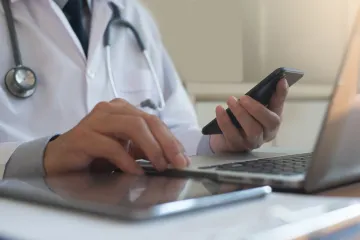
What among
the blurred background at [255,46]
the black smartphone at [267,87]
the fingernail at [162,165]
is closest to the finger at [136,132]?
the fingernail at [162,165]

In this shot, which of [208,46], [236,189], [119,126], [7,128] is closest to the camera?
[236,189]

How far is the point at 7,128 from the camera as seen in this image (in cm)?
96

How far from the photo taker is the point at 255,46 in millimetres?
1856

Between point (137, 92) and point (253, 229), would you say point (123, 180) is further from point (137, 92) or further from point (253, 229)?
point (137, 92)

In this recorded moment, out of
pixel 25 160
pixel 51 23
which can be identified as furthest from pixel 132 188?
pixel 51 23

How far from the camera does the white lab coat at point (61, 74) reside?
0.98 meters

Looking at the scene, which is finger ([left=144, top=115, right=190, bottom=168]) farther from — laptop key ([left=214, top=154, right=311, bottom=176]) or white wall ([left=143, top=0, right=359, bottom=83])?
white wall ([left=143, top=0, right=359, bottom=83])

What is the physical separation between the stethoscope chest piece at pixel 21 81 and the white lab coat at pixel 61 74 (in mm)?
15

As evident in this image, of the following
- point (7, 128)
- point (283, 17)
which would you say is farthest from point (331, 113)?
point (283, 17)

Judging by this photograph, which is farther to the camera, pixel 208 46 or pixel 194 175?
pixel 208 46

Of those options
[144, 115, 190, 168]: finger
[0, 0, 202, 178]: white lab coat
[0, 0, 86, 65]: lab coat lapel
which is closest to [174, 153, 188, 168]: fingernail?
[144, 115, 190, 168]: finger

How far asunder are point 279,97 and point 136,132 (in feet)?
0.83

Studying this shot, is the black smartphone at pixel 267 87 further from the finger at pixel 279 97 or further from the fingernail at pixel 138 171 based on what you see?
the fingernail at pixel 138 171

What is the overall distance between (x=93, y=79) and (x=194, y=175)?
1.78 ft
